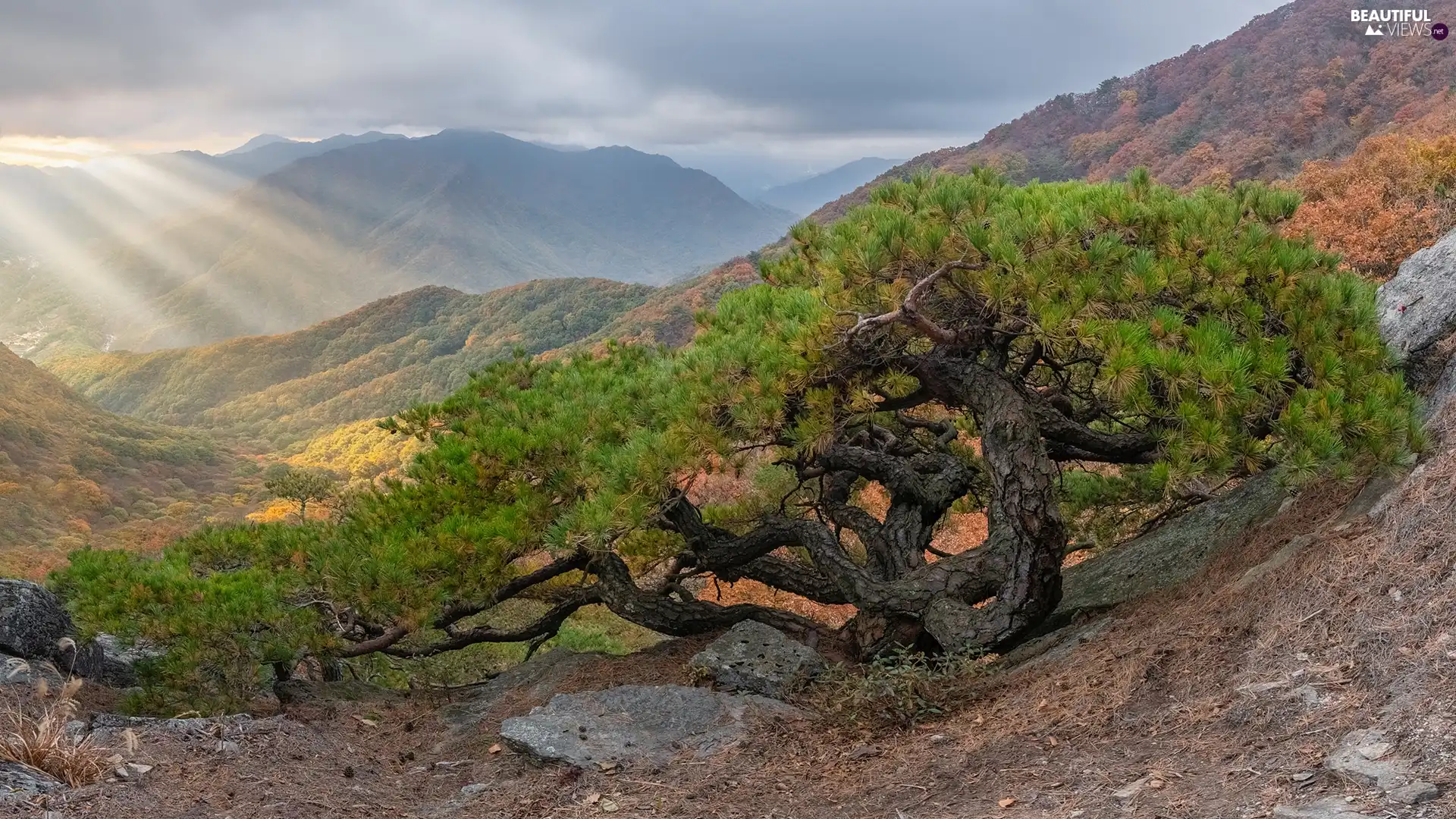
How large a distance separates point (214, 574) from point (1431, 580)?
6246 millimetres

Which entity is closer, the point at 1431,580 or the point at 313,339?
the point at 1431,580

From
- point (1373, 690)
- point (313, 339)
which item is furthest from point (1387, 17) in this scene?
point (313, 339)

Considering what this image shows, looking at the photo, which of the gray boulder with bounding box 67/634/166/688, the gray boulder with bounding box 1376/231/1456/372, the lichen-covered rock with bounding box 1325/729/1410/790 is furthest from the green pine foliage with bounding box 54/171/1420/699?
the lichen-covered rock with bounding box 1325/729/1410/790

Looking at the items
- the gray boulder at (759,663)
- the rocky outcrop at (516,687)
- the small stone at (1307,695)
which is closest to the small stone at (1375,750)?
the small stone at (1307,695)

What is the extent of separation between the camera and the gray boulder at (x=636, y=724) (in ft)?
15.0

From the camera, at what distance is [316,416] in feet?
356

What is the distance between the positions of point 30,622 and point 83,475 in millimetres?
72531

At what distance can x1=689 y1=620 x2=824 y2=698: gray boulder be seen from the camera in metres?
5.48

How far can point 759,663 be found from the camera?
5.64 metres

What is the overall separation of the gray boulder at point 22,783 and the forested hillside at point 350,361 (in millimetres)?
89215

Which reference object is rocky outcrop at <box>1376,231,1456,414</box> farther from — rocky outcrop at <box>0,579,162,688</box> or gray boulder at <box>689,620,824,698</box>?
rocky outcrop at <box>0,579,162,688</box>

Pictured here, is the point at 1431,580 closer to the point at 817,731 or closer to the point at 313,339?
the point at 817,731

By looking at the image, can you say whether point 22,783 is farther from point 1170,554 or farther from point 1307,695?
point 1170,554

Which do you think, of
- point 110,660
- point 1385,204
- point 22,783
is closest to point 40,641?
point 110,660
